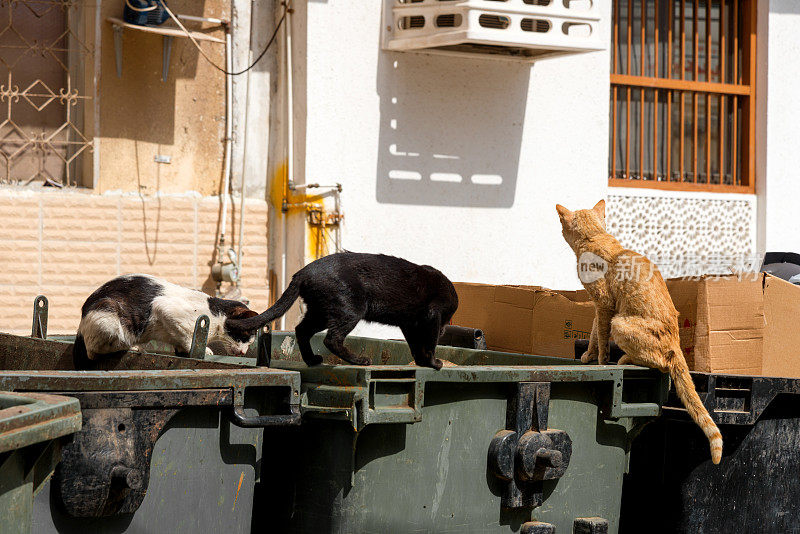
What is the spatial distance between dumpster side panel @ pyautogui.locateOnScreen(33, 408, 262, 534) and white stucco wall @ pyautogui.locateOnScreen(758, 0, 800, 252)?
272 inches

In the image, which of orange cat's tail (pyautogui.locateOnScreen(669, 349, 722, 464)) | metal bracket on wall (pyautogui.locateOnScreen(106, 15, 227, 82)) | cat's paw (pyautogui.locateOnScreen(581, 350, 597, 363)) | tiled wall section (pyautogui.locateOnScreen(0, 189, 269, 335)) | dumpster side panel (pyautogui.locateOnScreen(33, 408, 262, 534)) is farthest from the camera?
metal bracket on wall (pyautogui.locateOnScreen(106, 15, 227, 82))

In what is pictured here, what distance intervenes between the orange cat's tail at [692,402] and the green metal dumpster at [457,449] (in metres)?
0.07

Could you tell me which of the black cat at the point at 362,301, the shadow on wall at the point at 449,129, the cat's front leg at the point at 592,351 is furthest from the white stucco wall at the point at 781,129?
the black cat at the point at 362,301

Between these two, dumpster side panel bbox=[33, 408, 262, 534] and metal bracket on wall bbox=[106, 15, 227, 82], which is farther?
metal bracket on wall bbox=[106, 15, 227, 82]

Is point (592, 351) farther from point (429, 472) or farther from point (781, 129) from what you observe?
point (781, 129)

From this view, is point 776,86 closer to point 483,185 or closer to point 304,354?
point 483,185

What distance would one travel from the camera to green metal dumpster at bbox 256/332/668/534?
274cm

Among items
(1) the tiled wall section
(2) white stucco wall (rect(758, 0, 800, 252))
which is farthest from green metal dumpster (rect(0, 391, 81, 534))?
(2) white stucco wall (rect(758, 0, 800, 252))

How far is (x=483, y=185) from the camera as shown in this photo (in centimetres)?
761

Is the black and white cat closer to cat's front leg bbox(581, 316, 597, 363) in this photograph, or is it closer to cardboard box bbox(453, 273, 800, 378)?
cat's front leg bbox(581, 316, 597, 363)

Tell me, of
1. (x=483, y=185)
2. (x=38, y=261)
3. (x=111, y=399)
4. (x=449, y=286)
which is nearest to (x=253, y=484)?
(x=111, y=399)

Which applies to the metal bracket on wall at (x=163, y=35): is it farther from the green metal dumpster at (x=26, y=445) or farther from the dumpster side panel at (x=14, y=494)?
the dumpster side panel at (x=14, y=494)

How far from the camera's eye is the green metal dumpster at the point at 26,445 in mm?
1831

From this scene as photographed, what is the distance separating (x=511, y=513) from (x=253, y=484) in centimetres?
85
